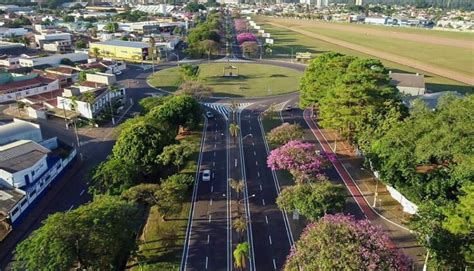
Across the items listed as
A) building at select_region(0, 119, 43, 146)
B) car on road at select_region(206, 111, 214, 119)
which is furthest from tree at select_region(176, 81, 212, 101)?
building at select_region(0, 119, 43, 146)

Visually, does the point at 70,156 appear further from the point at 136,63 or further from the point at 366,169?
the point at 136,63

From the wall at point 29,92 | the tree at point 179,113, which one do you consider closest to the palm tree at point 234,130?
the tree at point 179,113

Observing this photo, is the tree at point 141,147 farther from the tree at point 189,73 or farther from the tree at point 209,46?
the tree at point 209,46

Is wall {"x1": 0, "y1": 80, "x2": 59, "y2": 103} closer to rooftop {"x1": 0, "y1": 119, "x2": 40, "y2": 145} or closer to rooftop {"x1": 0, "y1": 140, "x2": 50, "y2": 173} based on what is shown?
rooftop {"x1": 0, "y1": 119, "x2": 40, "y2": 145}

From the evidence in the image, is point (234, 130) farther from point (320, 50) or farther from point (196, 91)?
point (320, 50)

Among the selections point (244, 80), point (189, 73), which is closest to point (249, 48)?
point (244, 80)

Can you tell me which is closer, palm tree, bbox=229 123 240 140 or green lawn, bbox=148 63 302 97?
palm tree, bbox=229 123 240 140
